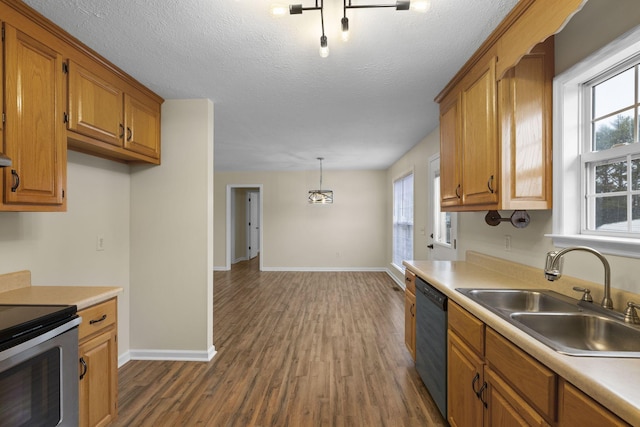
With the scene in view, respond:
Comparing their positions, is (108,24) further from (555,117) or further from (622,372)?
(622,372)

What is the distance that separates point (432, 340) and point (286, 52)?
7.15ft

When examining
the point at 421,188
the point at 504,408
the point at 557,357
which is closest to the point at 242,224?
the point at 421,188

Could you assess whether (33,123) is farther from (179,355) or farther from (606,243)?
(606,243)

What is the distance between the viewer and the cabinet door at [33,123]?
1465 mm

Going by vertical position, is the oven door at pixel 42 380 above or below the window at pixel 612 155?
below

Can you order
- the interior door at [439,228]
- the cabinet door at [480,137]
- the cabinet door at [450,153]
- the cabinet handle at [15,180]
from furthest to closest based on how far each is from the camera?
the interior door at [439,228]
the cabinet door at [450,153]
the cabinet door at [480,137]
the cabinet handle at [15,180]

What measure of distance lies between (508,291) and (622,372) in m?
0.91

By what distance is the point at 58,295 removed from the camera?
1656mm

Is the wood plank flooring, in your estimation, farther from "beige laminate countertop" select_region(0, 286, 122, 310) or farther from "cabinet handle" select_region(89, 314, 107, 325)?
"beige laminate countertop" select_region(0, 286, 122, 310)

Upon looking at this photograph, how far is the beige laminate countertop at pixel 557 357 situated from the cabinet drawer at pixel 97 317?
2.03m

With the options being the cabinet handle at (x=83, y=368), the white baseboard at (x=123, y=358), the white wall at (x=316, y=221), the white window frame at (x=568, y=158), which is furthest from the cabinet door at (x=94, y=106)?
the white wall at (x=316, y=221)

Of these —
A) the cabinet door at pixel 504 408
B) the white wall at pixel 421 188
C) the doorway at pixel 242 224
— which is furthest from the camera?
the doorway at pixel 242 224

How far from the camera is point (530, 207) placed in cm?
170

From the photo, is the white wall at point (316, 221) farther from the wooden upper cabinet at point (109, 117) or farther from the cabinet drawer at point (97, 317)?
the cabinet drawer at point (97, 317)
